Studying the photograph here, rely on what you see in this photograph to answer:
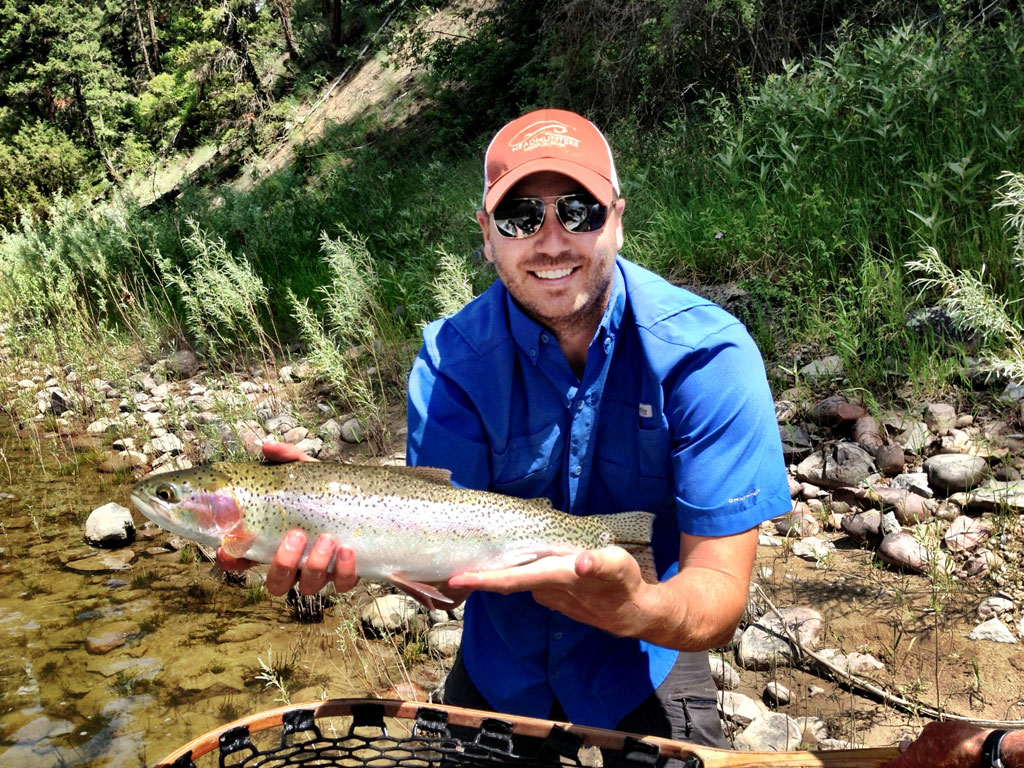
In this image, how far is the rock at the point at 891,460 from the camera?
4.91 metres

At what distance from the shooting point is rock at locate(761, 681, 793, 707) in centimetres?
360

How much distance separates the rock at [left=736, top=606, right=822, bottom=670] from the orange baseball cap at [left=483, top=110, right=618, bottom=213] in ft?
7.55

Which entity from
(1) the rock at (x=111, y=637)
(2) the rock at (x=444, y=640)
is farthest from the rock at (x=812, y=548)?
(1) the rock at (x=111, y=637)

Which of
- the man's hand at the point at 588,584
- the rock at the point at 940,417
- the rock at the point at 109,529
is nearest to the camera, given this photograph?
the man's hand at the point at 588,584

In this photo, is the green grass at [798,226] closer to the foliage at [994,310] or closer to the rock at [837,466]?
the foliage at [994,310]

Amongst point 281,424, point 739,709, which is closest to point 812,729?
point 739,709

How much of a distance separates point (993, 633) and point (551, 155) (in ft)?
9.21

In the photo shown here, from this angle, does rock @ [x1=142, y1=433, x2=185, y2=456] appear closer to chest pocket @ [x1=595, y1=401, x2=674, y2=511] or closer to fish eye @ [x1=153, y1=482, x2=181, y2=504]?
fish eye @ [x1=153, y1=482, x2=181, y2=504]

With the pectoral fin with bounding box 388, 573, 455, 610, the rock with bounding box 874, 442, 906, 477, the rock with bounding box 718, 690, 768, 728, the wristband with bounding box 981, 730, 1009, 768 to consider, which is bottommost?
the rock with bounding box 718, 690, 768, 728

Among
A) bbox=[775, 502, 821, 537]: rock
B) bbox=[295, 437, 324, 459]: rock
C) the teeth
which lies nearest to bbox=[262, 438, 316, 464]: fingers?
the teeth

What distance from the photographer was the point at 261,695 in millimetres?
4551

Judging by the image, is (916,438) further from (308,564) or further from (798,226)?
(308,564)

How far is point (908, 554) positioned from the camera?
420cm

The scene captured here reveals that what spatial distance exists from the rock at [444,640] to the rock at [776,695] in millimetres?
1585
